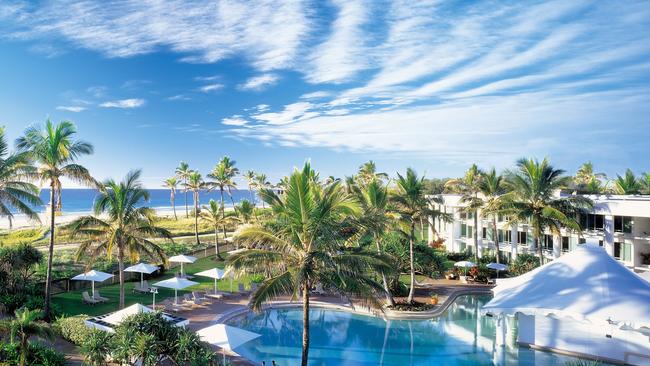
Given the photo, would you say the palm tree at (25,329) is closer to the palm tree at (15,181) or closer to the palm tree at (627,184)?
the palm tree at (15,181)

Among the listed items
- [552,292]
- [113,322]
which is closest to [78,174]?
[113,322]

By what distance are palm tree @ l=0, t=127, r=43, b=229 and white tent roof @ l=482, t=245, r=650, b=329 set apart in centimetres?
2157

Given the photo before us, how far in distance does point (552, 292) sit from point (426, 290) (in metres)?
13.0

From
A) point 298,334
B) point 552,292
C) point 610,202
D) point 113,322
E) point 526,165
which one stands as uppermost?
point 526,165

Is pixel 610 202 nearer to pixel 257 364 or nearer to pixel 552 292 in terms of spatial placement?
pixel 552 292

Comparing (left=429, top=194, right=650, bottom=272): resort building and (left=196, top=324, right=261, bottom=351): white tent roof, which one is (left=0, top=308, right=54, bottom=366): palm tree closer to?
(left=196, top=324, right=261, bottom=351): white tent roof

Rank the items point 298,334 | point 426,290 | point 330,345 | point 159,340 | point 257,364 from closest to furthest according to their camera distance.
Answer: point 159,340
point 257,364
point 330,345
point 298,334
point 426,290

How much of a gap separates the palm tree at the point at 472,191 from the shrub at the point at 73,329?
30.3 m

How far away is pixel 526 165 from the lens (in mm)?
28438

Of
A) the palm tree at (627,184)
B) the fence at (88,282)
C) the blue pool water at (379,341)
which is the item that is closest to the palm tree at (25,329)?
the blue pool water at (379,341)

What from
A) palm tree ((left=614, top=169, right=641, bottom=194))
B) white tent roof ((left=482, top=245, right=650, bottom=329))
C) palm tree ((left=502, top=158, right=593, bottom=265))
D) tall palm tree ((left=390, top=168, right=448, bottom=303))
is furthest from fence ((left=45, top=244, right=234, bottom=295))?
palm tree ((left=614, top=169, right=641, bottom=194))

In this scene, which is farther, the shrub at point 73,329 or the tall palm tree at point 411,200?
the tall palm tree at point 411,200

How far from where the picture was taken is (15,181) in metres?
20.2

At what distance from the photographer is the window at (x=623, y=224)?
28906 mm
